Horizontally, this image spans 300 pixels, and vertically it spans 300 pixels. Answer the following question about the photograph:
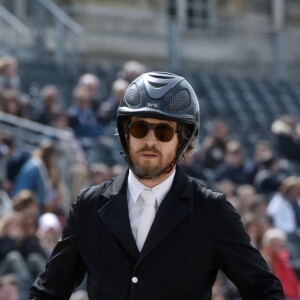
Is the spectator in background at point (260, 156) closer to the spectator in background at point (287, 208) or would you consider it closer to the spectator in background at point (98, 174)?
the spectator in background at point (287, 208)

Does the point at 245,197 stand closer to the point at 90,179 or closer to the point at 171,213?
the point at 90,179

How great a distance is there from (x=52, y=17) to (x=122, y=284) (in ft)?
51.0

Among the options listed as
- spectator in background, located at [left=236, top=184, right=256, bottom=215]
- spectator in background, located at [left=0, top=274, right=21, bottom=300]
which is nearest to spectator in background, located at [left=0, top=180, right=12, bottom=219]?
spectator in background, located at [left=0, top=274, right=21, bottom=300]

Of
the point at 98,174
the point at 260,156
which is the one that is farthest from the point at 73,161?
the point at 260,156

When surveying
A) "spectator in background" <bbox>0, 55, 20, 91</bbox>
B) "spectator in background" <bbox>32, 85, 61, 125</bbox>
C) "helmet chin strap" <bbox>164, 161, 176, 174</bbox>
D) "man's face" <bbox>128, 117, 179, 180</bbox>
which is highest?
"man's face" <bbox>128, 117, 179, 180</bbox>

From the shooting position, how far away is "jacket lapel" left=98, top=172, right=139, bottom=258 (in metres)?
4.75

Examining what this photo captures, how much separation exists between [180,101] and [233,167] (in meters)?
10.4

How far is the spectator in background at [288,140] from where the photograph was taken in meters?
17.8

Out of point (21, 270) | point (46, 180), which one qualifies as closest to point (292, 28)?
point (46, 180)

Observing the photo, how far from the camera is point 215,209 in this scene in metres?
4.84

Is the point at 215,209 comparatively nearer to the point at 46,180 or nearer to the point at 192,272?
the point at 192,272

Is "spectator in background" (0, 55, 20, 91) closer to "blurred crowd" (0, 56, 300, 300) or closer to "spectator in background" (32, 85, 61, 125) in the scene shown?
"blurred crowd" (0, 56, 300, 300)

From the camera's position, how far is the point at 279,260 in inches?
492

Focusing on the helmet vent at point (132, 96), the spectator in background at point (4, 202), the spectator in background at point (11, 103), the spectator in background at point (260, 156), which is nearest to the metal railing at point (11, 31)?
the spectator in background at point (260, 156)
